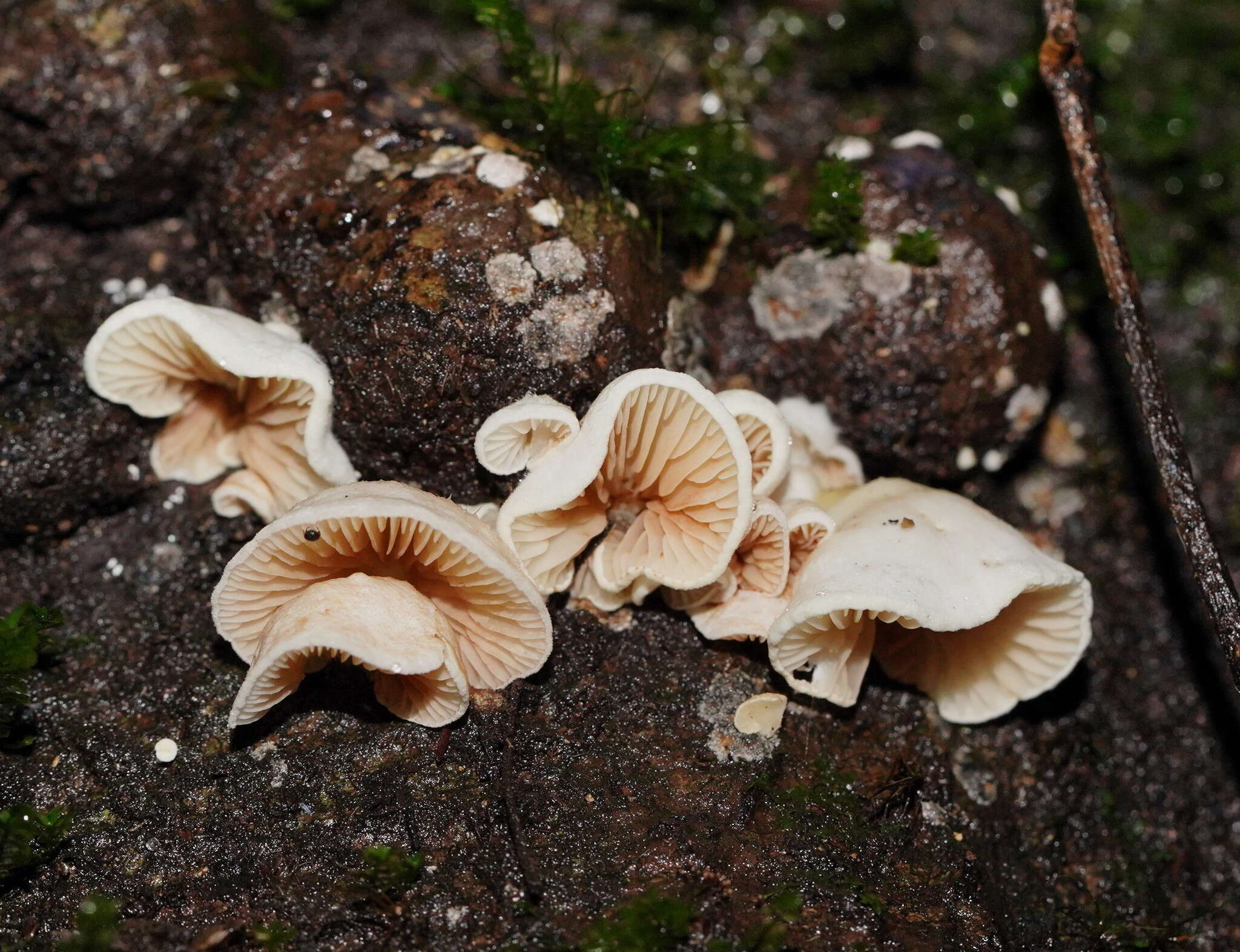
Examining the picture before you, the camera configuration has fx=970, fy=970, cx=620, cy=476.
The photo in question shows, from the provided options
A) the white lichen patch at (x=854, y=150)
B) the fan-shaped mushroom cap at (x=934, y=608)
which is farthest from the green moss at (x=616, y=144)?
the fan-shaped mushroom cap at (x=934, y=608)

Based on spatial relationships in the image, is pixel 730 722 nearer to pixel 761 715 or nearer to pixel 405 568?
pixel 761 715

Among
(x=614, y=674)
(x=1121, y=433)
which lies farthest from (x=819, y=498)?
(x=1121, y=433)

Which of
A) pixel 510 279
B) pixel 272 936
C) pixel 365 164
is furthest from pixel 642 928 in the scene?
pixel 365 164

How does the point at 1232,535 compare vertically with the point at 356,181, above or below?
below

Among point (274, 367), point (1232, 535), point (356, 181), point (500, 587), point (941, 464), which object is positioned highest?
point (356, 181)

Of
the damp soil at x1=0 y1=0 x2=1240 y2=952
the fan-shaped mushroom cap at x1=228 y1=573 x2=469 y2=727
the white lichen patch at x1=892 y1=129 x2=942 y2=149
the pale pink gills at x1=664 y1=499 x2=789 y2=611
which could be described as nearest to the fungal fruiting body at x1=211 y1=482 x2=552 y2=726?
the fan-shaped mushroom cap at x1=228 y1=573 x2=469 y2=727

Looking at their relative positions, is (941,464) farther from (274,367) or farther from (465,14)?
(465,14)

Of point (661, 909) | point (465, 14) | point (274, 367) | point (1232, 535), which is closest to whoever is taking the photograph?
point (661, 909)
